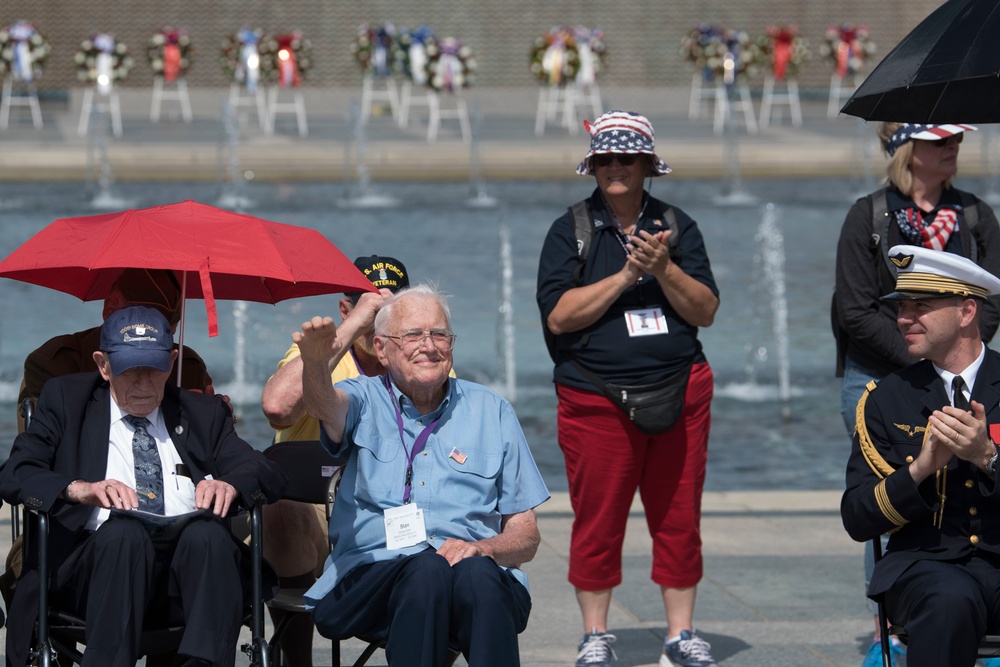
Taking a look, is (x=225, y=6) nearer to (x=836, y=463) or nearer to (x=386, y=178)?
(x=386, y=178)

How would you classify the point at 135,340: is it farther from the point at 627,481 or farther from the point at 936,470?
the point at 936,470

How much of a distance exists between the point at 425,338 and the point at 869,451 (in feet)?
4.30

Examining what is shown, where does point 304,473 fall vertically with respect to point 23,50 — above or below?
above

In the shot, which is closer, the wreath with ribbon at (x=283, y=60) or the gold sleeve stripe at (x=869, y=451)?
the gold sleeve stripe at (x=869, y=451)

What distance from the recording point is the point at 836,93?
33.8 metres

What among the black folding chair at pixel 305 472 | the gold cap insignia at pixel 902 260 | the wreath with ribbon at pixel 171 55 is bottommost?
the wreath with ribbon at pixel 171 55

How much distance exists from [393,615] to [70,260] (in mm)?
1358

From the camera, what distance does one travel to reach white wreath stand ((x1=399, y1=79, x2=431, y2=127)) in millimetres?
28319

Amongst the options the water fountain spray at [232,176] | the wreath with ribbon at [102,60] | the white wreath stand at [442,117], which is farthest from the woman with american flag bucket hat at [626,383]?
the wreath with ribbon at [102,60]

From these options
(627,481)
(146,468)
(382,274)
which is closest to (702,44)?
(627,481)

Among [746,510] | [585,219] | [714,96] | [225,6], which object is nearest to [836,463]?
[746,510]

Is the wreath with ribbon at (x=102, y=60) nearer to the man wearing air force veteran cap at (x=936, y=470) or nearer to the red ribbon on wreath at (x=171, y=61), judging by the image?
the red ribbon on wreath at (x=171, y=61)

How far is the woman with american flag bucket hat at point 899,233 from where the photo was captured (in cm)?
530

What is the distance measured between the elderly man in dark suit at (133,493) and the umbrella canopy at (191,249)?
0.17 metres
